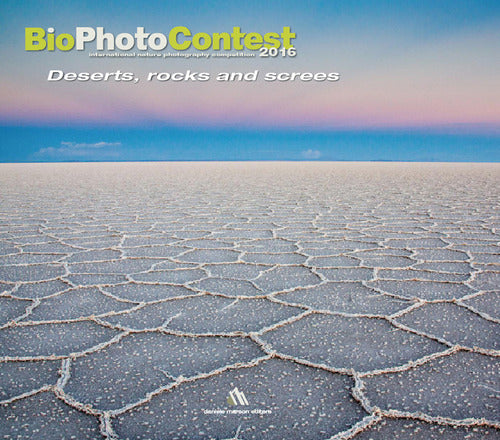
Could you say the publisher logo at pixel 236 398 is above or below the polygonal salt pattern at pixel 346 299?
below

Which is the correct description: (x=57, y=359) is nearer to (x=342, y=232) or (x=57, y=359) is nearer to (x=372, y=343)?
(x=372, y=343)

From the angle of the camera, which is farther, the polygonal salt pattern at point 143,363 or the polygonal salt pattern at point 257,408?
the polygonal salt pattern at point 143,363

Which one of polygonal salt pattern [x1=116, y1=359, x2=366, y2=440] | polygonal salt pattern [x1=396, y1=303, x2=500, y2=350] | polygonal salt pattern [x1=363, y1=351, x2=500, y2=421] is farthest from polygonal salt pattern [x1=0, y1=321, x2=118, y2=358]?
polygonal salt pattern [x1=396, y1=303, x2=500, y2=350]

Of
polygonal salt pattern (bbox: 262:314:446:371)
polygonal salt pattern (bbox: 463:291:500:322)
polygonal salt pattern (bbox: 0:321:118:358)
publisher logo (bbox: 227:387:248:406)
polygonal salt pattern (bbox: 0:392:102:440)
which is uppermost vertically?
polygonal salt pattern (bbox: 463:291:500:322)

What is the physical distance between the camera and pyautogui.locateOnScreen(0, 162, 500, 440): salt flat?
1.01 m

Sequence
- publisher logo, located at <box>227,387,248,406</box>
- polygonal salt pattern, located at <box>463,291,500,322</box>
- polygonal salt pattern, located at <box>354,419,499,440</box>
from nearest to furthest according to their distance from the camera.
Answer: polygonal salt pattern, located at <box>354,419,499,440</box> → publisher logo, located at <box>227,387,248,406</box> → polygonal salt pattern, located at <box>463,291,500,322</box>

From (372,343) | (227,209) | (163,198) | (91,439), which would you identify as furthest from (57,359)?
(163,198)

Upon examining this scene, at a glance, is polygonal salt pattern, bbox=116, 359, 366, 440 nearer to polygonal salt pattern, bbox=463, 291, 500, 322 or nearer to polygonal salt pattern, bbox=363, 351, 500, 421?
polygonal salt pattern, bbox=363, 351, 500, 421

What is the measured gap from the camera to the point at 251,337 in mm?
1424

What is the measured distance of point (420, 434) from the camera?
95cm

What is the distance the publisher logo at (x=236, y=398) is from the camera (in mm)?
1069

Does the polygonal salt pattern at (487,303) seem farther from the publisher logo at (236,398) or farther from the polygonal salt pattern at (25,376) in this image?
the polygonal salt pattern at (25,376)

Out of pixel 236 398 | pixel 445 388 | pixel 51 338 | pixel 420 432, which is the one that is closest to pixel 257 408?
pixel 236 398

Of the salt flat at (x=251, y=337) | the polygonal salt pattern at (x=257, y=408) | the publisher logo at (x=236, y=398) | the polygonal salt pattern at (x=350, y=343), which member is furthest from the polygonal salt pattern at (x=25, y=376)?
the polygonal salt pattern at (x=350, y=343)
